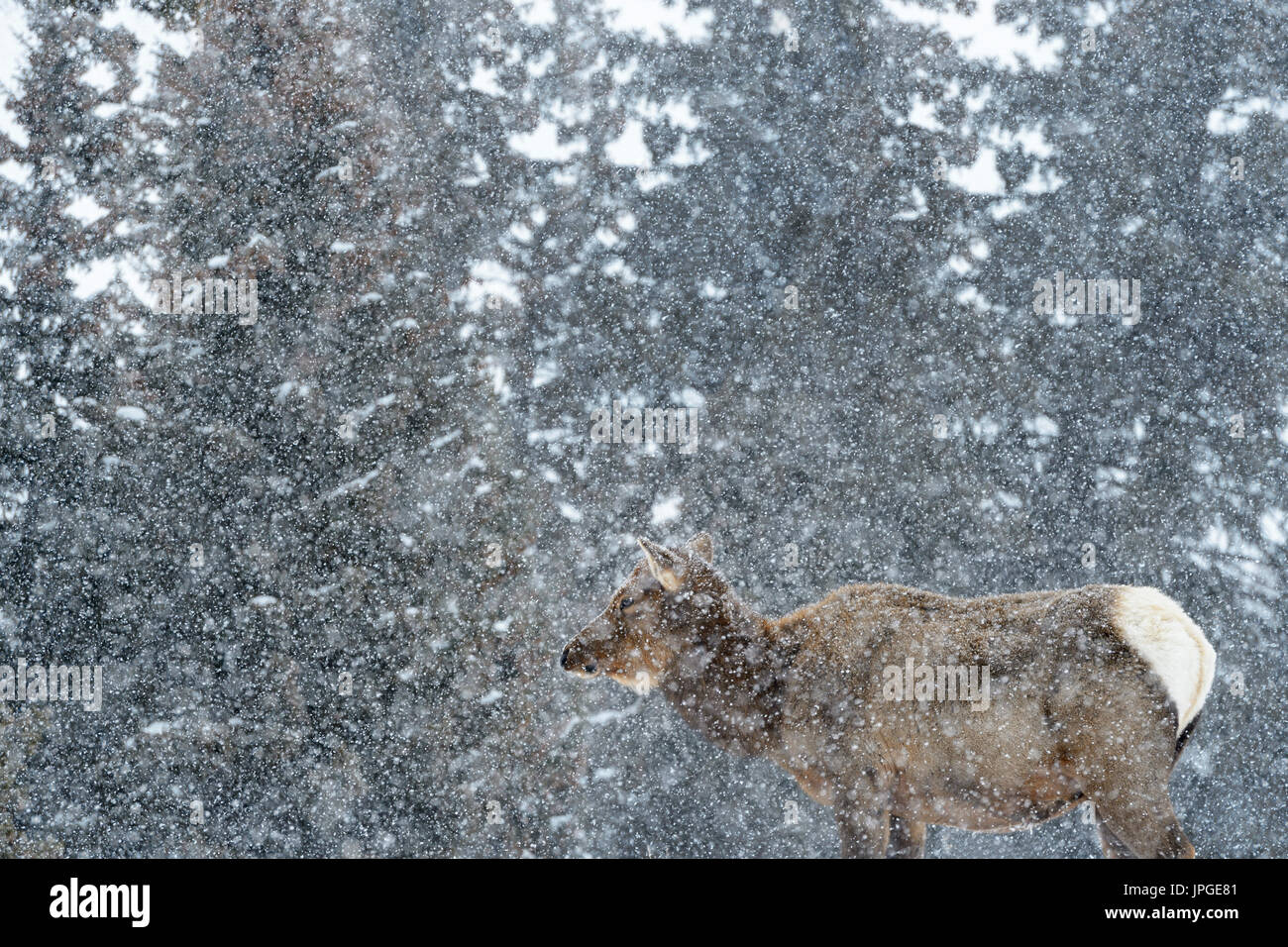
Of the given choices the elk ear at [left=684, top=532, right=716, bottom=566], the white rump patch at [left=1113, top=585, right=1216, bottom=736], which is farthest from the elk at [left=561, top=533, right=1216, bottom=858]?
the elk ear at [left=684, top=532, right=716, bottom=566]

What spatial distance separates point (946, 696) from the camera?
154 inches

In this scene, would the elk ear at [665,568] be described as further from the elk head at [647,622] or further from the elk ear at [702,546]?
the elk ear at [702,546]

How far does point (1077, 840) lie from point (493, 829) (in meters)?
3.68

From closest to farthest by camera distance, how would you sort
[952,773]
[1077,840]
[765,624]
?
[952,773] < [765,624] < [1077,840]

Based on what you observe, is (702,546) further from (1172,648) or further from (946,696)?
(1172,648)

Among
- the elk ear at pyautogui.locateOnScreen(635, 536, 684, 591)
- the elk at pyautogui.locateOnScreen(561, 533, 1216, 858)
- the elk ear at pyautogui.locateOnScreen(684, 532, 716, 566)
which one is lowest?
the elk at pyautogui.locateOnScreen(561, 533, 1216, 858)

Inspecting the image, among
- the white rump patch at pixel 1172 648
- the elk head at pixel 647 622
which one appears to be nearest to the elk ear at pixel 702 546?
the elk head at pixel 647 622

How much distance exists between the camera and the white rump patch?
148 inches

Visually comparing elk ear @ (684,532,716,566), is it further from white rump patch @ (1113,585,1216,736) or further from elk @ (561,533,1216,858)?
white rump patch @ (1113,585,1216,736)

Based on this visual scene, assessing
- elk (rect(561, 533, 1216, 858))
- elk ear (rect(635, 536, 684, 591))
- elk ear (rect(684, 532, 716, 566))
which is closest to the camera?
elk (rect(561, 533, 1216, 858))

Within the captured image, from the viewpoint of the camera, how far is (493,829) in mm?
6277

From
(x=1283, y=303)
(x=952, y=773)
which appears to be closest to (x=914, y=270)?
(x=1283, y=303)

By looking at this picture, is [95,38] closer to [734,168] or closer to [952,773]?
[734,168]

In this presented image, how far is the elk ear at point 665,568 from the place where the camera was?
14.5 ft
